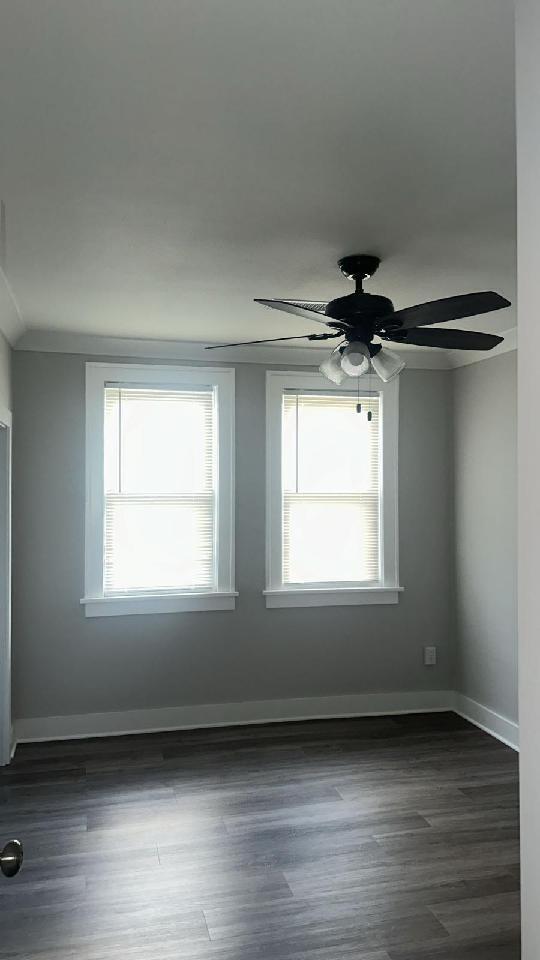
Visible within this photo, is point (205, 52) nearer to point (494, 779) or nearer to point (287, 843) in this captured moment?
point (287, 843)

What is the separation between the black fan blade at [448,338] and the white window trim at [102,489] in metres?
2.17

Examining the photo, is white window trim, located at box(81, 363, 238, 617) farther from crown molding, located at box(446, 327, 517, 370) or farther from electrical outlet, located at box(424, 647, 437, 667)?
crown molding, located at box(446, 327, 517, 370)

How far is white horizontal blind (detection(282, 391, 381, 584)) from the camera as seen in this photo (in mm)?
5355

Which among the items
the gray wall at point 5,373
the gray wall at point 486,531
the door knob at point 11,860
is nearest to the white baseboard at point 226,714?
the gray wall at point 486,531

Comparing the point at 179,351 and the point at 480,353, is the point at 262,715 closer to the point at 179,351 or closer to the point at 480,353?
the point at 179,351

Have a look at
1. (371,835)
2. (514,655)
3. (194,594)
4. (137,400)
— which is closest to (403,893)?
(371,835)

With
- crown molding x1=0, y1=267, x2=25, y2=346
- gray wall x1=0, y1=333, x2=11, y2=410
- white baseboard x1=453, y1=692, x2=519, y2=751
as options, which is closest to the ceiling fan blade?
crown molding x1=0, y1=267, x2=25, y2=346

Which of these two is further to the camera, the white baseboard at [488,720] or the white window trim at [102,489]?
the white window trim at [102,489]

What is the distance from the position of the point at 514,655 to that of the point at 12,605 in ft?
10.3

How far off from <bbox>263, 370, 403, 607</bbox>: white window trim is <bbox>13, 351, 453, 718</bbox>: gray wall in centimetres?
6

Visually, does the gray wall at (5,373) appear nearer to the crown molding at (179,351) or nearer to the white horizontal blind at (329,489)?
Answer: the crown molding at (179,351)

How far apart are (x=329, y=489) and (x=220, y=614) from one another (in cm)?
115

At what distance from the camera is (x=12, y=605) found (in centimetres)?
483

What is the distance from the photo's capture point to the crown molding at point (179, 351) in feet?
16.0
